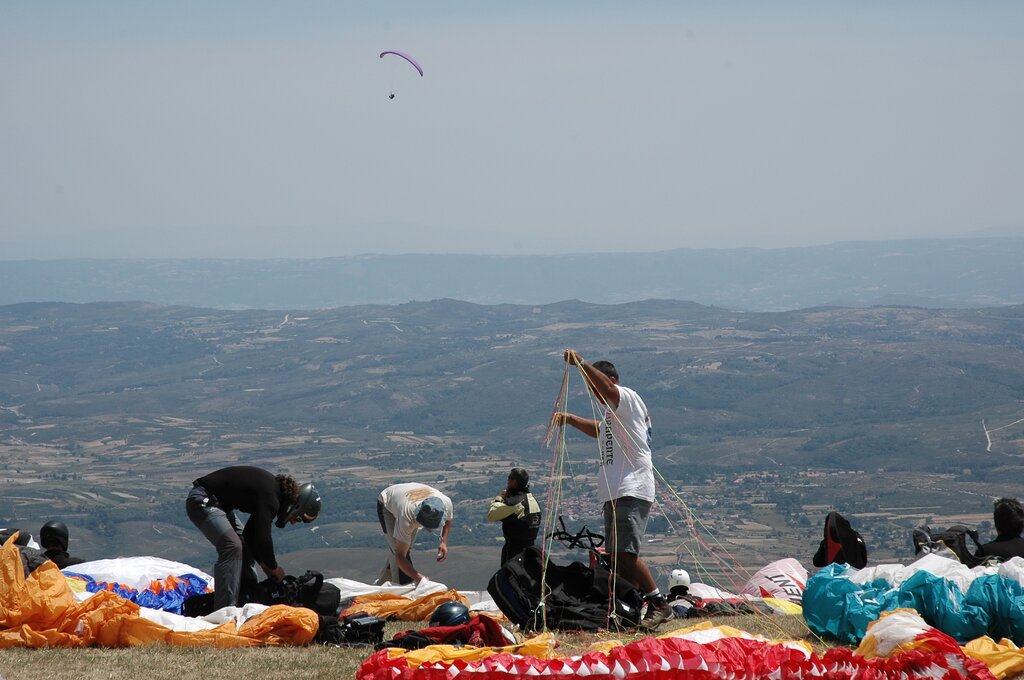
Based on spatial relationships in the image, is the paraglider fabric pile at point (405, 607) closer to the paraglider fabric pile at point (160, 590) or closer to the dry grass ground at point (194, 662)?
the paraglider fabric pile at point (160, 590)

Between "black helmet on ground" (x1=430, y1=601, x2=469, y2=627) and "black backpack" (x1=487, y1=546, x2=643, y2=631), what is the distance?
2.30 ft

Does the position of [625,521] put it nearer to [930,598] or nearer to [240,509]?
[930,598]

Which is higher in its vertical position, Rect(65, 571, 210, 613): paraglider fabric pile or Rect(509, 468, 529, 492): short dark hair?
Rect(509, 468, 529, 492): short dark hair

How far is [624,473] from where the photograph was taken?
10047 millimetres

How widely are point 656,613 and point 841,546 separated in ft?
6.71

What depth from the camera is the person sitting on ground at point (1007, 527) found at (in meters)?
10.5

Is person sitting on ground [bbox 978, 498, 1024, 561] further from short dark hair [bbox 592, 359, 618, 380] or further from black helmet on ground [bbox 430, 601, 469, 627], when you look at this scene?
black helmet on ground [bbox 430, 601, 469, 627]

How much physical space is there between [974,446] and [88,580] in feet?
652

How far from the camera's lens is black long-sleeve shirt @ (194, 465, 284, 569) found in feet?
33.3

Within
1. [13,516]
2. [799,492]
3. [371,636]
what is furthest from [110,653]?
[799,492]

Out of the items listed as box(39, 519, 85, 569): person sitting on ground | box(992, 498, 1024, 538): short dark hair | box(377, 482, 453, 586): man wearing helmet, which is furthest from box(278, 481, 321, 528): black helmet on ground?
box(992, 498, 1024, 538): short dark hair

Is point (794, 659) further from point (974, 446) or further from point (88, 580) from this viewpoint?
point (974, 446)

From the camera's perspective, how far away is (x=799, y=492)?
16975cm

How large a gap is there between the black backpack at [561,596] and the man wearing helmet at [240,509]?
1.72m
